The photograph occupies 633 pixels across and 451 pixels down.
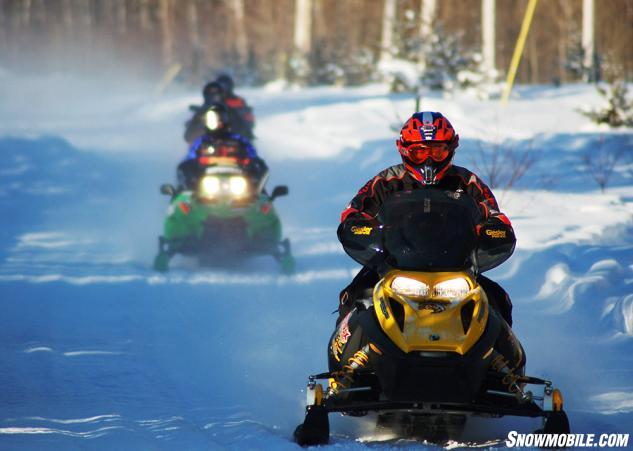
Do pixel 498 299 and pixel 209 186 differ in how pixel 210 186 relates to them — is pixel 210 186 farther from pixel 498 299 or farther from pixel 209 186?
pixel 498 299

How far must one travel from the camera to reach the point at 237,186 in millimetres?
11414

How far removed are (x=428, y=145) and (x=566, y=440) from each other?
68.8 inches

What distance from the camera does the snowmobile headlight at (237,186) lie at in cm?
1139

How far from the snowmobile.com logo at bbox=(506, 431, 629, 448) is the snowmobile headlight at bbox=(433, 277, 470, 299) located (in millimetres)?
773

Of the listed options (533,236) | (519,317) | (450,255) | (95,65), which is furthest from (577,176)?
(95,65)

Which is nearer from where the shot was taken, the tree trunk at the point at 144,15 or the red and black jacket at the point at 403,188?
the red and black jacket at the point at 403,188

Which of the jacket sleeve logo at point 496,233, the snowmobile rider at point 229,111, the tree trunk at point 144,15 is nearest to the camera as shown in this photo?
the jacket sleeve logo at point 496,233

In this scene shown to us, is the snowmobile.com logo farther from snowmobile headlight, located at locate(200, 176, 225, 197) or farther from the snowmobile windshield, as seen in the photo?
snowmobile headlight, located at locate(200, 176, 225, 197)

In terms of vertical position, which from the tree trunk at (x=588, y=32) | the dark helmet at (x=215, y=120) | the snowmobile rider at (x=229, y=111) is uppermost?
the tree trunk at (x=588, y=32)

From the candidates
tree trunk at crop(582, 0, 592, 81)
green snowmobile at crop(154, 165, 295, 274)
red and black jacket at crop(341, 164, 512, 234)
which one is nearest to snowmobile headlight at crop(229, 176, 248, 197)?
green snowmobile at crop(154, 165, 295, 274)

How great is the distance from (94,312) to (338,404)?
4.33m

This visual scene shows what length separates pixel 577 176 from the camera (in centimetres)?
1529

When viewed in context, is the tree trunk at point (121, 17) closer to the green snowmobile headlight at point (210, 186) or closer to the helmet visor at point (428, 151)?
the green snowmobile headlight at point (210, 186)

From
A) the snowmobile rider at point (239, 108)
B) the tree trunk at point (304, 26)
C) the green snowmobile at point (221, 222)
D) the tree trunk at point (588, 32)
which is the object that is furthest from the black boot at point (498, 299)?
the tree trunk at point (304, 26)
